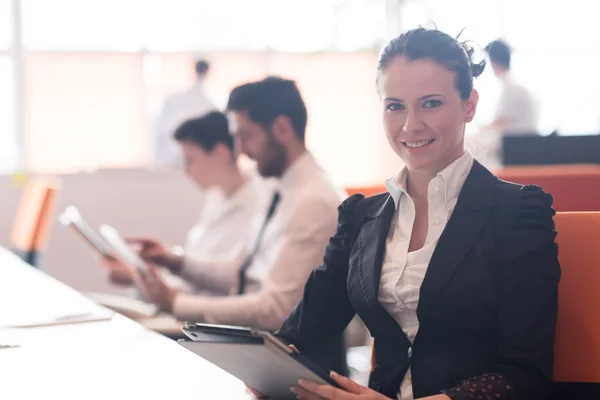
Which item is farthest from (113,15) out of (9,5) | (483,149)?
(483,149)

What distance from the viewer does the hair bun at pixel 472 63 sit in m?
1.54

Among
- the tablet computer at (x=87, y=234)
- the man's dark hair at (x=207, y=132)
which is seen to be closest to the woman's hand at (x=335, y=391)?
Result: the tablet computer at (x=87, y=234)

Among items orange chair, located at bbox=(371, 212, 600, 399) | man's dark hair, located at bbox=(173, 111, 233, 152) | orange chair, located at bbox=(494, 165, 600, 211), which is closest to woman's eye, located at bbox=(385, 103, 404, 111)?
orange chair, located at bbox=(371, 212, 600, 399)

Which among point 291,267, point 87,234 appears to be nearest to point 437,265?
point 291,267

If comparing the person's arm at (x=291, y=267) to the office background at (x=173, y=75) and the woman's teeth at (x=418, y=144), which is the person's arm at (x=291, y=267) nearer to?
the woman's teeth at (x=418, y=144)

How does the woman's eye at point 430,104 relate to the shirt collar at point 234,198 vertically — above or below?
above

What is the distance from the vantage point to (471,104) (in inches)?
60.8

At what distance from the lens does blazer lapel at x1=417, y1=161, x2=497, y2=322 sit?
1.39 metres

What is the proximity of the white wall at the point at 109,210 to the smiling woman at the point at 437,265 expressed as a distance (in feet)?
15.0

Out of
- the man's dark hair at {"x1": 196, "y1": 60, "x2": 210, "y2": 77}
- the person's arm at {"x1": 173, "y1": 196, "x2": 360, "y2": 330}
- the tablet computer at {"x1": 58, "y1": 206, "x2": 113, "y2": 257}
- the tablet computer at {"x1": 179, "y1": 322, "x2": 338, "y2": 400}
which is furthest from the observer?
the man's dark hair at {"x1": 196, "y1": 60, "x2": 210, "y2": 77}

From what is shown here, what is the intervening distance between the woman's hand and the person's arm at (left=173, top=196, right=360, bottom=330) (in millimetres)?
1086

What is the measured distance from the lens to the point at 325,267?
1633 millimetres

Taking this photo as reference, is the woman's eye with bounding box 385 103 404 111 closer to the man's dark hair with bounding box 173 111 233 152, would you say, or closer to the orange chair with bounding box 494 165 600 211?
the orange chair with bounding box 494 165 600 211

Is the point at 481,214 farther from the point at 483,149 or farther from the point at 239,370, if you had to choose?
the point at 239,370
